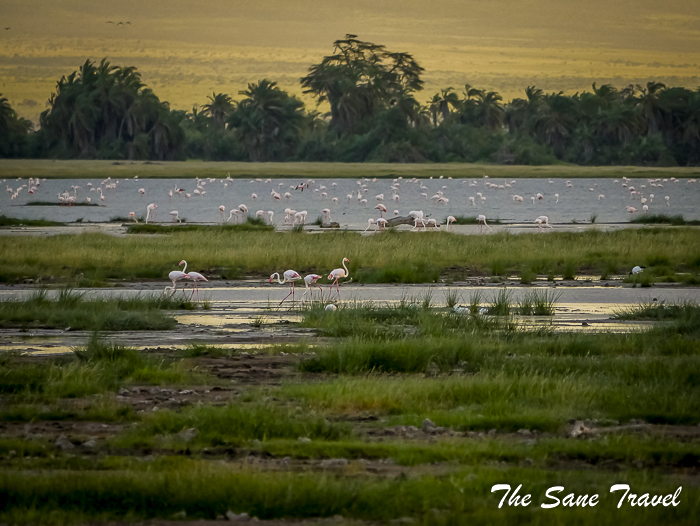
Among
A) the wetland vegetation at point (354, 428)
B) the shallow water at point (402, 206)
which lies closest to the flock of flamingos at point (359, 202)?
the shallow water at point (402, 206)

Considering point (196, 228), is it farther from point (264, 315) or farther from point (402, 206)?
point (402, 206)

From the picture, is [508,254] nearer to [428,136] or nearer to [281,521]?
[281,521]

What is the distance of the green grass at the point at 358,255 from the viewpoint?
22.7m

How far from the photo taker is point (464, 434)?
778cm

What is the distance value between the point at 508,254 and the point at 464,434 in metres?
18.1

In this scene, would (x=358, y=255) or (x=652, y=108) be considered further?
(x=652, y=108)

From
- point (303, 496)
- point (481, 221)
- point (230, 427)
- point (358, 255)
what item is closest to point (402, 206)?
point (481, 221)

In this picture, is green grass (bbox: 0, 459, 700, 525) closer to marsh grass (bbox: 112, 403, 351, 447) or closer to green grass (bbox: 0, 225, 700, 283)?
marsh grass (bbox: 112, 403, 351, 447)

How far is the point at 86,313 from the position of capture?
48.7ft

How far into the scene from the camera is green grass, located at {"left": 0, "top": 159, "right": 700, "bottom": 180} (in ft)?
372

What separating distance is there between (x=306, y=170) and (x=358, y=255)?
309 ft

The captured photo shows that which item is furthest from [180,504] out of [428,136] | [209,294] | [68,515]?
[428,136]

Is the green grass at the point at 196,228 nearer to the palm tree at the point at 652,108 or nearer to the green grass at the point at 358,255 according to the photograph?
the green grass at the point at 358,255

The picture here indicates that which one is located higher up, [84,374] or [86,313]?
[84,374]
